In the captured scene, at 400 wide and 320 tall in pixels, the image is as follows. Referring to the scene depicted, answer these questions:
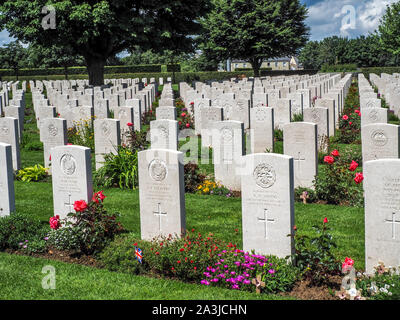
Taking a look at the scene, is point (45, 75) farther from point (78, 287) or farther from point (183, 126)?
point (78, 287)

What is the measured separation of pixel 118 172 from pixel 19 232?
3.56 metres

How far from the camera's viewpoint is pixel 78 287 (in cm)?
575

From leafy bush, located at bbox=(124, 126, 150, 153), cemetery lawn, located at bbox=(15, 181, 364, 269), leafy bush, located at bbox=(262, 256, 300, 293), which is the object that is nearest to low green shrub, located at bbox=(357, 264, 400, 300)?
cemetery lawn, located at bbox=(15, 181, 364, 269)

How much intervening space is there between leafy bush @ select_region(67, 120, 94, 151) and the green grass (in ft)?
25.3

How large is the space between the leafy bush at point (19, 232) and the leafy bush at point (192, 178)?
324 cm

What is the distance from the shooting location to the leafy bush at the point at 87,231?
22.4 feet

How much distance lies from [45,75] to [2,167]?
50194mm

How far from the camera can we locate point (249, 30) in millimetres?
47562

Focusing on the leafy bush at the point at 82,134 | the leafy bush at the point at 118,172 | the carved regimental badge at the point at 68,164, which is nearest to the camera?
the carved regimental badge at the point at 68,164

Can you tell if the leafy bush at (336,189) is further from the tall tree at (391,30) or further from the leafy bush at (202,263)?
the tall tree at (391,30)

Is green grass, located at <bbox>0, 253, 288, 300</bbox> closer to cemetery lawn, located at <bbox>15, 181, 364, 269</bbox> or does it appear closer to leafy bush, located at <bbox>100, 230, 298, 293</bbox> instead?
leafy bush, located at <bbox>100, 230, 298, 293</bbox>

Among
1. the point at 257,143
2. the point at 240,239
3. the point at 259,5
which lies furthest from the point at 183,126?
the point at 259,5

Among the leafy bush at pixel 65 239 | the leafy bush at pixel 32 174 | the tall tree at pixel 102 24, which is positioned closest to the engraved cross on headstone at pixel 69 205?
the leafy bush at pixel 65 239

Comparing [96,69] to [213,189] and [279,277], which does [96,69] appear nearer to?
[213,189]
